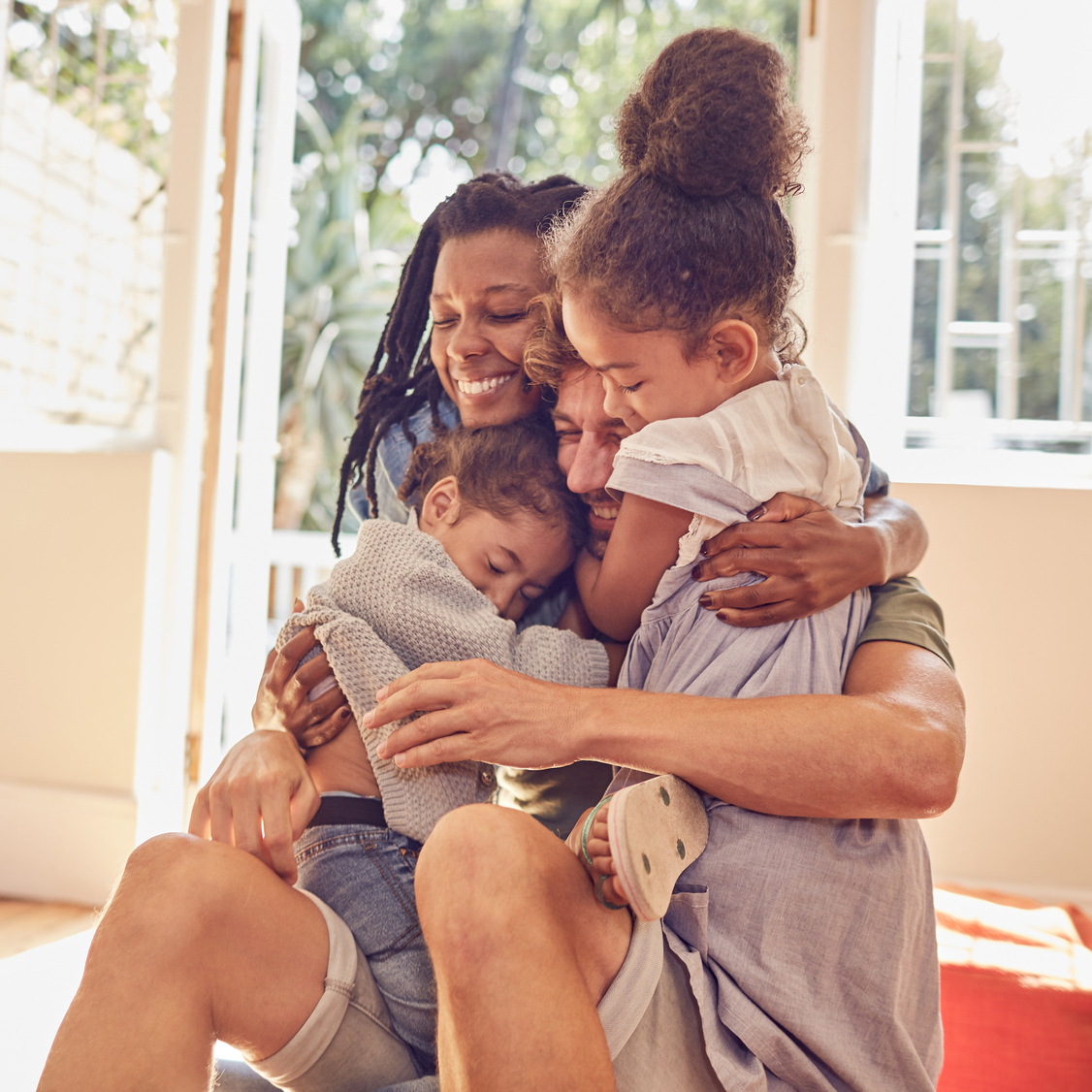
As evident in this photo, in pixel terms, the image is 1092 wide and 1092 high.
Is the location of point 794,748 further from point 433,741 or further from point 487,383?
point 487,383

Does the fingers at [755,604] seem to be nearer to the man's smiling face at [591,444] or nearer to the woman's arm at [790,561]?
the woman's arm at [790,561]

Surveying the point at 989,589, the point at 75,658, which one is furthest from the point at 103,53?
the point at 989,589

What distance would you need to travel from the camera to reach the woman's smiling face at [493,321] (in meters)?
1.19

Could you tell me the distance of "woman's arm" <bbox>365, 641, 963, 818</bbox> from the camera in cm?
83

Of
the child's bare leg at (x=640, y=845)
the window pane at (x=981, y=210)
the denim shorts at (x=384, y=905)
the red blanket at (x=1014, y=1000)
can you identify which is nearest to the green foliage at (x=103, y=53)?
the window pane at (x=981, y=210)

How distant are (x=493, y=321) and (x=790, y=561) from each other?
509 mm

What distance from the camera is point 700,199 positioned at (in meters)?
0.93

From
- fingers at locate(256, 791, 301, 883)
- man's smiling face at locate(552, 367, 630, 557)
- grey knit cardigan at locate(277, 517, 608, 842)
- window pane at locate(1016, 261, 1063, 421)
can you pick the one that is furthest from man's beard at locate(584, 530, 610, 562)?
window pane at locate(1016, 261, 1063, 421)

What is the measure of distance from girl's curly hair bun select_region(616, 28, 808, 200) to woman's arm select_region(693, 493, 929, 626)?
325mm

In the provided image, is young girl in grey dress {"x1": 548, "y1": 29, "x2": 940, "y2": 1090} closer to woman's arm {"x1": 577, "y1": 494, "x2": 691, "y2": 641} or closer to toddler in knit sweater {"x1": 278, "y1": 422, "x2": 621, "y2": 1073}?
woman's arm {"x1": 577, "y1": 494, "x2": 691, "y2": 641}

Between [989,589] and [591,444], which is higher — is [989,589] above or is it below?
below

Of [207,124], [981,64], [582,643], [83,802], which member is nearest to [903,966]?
[582,643]

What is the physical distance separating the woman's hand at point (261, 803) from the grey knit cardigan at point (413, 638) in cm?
8

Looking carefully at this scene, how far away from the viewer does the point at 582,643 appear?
109 centimetres
